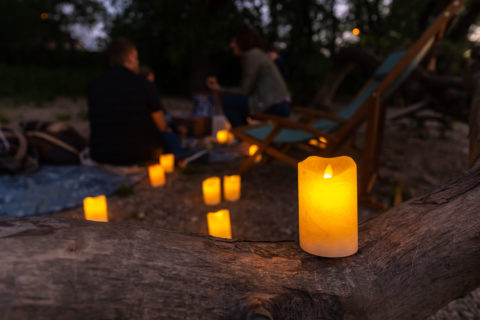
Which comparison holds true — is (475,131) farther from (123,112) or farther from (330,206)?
(123,112)

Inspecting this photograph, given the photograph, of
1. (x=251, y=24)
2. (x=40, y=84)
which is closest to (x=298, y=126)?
(x=251, y=24)

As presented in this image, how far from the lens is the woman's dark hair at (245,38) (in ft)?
15.1

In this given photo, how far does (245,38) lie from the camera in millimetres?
4590

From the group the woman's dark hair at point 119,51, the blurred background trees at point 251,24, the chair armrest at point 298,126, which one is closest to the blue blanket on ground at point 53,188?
the woman's dark hair at point 119,51

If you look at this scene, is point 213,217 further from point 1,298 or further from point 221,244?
point 1,298

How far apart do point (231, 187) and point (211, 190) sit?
20 cm

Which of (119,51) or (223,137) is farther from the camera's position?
(223,137)

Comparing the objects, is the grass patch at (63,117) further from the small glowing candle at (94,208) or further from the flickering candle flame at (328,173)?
the flickering candle flame at (328,173)

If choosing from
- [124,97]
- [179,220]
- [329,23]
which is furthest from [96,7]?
[179,220]

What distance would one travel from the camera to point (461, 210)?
1233mm

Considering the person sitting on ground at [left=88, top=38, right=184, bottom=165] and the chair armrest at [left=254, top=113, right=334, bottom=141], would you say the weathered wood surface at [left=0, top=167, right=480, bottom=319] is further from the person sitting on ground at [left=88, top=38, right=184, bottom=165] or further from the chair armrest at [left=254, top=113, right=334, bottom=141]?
the person sitting on ground at [left=88, top=38, right=184, bottom=165]

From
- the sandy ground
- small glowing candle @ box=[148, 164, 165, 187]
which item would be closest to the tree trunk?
the sandy ground

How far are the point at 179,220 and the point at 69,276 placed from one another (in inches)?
82.1

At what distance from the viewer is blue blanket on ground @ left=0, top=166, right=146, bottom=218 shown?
120 inches
